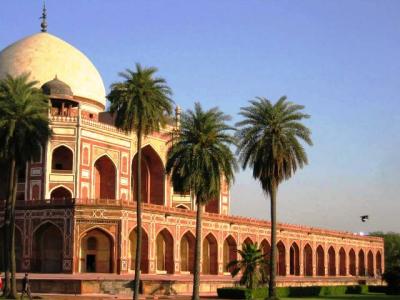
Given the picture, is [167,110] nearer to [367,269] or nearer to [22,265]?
[22,265]

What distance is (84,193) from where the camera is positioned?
59.9m

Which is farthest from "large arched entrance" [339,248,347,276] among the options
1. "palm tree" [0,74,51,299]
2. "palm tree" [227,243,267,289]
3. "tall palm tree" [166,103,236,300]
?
"palm tree" [0,74,51,299]

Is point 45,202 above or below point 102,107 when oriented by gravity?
below

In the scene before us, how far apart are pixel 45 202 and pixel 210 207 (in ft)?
78.5

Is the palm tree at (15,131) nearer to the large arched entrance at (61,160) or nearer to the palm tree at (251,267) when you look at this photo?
the palm tree at (251,267)

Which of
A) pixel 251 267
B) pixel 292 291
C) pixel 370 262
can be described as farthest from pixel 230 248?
pixel 370 262

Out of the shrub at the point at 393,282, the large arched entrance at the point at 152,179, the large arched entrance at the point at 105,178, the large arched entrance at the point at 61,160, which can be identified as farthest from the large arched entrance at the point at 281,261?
the large arched entrance at the point at 61,160

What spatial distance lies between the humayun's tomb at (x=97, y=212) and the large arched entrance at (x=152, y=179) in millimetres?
94

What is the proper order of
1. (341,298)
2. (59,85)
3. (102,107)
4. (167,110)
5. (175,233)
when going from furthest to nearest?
1. (102,107)
2. (59,85)
3. (175,233)
4. (341,298)
5. (167,110)

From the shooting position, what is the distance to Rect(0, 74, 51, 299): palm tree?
123 feet

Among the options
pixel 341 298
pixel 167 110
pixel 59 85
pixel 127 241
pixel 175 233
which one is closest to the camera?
pixel 167 110

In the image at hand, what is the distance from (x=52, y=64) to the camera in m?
69.2

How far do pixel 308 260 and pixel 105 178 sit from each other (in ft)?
93.8

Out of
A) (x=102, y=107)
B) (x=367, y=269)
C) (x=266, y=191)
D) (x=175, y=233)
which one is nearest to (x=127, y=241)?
(x=175, y=233)
